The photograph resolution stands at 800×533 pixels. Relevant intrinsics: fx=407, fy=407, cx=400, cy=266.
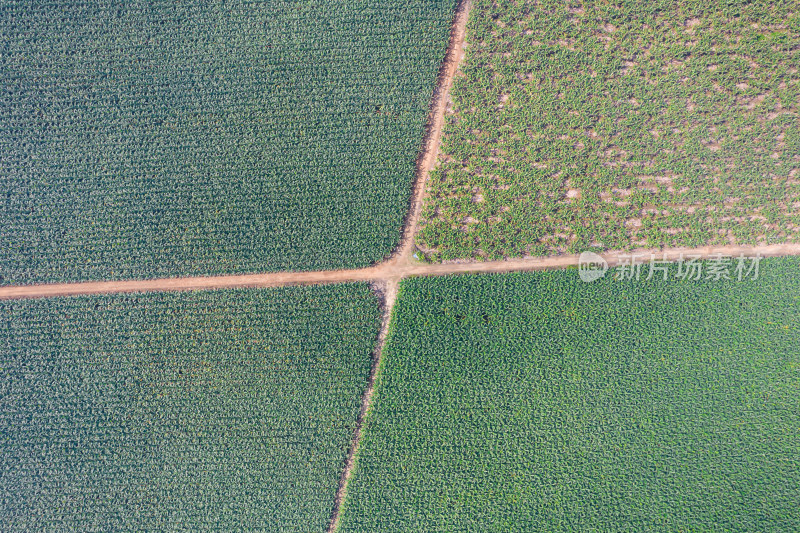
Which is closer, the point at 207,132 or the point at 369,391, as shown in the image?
the point at 369,391

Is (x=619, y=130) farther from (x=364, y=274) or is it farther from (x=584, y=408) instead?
(x=364, y=274)

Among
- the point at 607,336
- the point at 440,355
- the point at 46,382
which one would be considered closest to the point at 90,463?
the point at 46,382

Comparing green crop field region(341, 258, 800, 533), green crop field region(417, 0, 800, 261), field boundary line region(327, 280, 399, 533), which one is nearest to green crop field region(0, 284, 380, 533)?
field boundary line region(327, 280, 399, 533)

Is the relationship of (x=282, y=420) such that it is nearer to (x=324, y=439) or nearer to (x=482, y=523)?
(x=324, y=439)

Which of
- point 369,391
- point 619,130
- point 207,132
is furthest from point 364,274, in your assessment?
point 619,130

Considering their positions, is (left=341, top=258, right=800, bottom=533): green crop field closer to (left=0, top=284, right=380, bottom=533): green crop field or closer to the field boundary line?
the field boundary line

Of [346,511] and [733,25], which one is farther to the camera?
[733,25]
